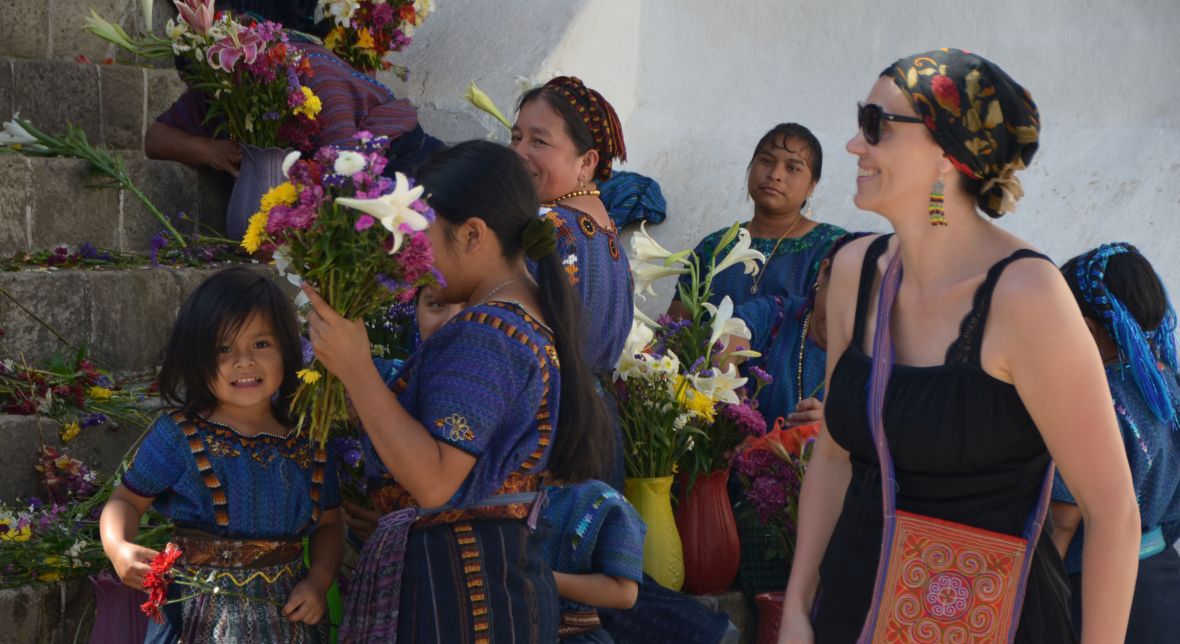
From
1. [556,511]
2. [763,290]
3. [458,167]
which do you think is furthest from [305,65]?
[458,167]

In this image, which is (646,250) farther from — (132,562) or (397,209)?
(397,209)

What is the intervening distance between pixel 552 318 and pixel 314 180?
0.50 m

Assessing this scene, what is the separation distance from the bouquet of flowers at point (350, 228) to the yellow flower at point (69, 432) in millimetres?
1614

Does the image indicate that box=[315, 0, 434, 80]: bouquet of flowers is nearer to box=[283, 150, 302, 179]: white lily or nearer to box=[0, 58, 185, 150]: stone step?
→ box=[0, 58, 185, 150]: stone step

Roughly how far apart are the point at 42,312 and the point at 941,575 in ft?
9.39

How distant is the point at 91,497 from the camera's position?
3459 mm

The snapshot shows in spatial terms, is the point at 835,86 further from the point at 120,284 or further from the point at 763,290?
the point at 120,284

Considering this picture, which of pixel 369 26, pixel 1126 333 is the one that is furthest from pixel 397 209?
pixel 369 26

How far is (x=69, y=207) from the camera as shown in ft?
14.4

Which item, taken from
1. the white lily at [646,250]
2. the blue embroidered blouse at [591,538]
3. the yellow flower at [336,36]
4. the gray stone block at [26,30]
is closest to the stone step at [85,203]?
the gray stone block at [26,30]

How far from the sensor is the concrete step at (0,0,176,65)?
16.9ft

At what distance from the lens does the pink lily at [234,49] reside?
4.56 m

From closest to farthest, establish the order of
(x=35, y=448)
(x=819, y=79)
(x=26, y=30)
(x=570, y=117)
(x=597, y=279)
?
(x=35, y=448), (x=597, y=279), (x=570, y=117), (x=26, y=30), (x=819, y=79)

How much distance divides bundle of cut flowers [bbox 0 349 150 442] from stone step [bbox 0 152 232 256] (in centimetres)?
61
